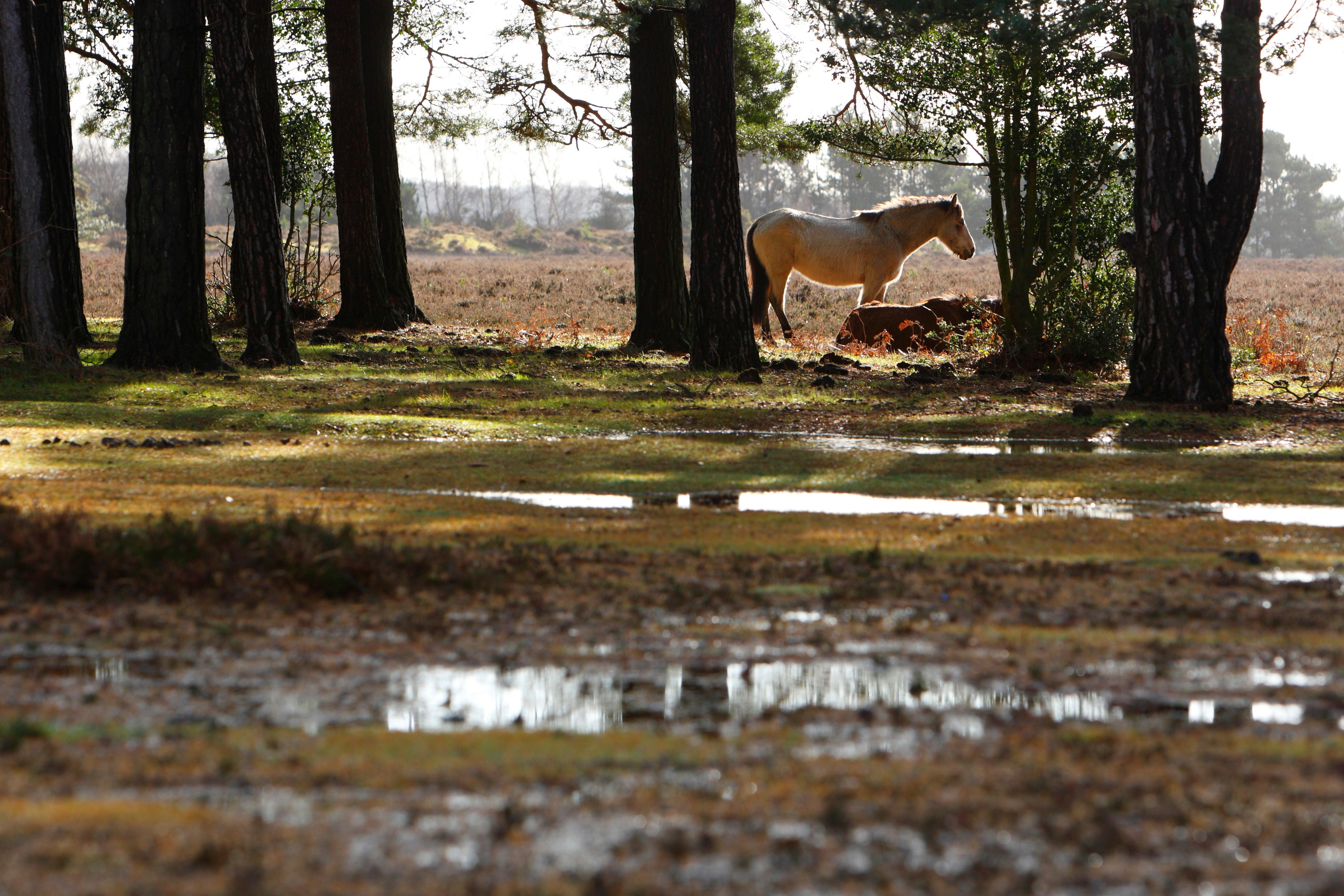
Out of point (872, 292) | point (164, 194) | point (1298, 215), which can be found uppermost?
point (1298, 215)

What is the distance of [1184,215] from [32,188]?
10.2m

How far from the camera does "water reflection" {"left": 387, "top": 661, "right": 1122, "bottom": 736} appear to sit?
8.45 ft

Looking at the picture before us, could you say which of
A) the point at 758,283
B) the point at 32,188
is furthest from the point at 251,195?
the point at 758,283

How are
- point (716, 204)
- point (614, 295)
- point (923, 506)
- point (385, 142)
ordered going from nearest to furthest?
point (923, 506) < point (716, 204) < point (385, 142) < point (614, 295)

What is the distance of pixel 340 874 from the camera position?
5.87 ft

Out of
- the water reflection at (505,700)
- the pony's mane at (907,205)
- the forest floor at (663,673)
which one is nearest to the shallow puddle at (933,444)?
the forest floor at (663,673)

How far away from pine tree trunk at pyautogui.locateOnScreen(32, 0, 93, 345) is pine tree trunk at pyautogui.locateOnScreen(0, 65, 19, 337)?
72 cm

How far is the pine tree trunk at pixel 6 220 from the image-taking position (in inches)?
537

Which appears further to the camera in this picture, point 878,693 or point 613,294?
point 613,294

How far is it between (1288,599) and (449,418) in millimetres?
5853

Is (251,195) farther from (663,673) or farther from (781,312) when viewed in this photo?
(663,673)

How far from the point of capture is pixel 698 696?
2738 mm

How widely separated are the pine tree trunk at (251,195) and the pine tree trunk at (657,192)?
4601 millimetres

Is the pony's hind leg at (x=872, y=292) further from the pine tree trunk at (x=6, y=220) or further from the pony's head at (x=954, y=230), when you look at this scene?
the pine tree trunk at (x=6, y=220)
